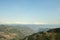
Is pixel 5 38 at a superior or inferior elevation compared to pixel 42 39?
inferior

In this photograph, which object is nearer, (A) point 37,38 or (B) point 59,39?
(B) point 59,39

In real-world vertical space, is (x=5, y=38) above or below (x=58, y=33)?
below

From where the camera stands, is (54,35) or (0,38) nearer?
(54,35)

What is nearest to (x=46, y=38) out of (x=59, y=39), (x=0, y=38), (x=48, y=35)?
(x=48, y=35)

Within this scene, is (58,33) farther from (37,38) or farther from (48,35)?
(37,38)

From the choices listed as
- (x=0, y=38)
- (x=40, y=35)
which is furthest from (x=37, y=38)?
(x=0, y=38)

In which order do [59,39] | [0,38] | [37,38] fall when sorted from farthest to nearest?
1. [0,38]
2. [37,38]
3. [59,39]

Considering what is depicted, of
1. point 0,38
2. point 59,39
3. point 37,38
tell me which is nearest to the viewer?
point 59,39

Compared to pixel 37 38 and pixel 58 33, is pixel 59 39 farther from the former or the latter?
pixel 37 38
